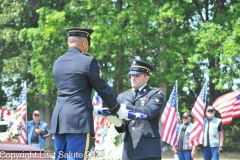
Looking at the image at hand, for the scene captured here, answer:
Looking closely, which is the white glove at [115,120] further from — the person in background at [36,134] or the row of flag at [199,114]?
the person in background at [36,134]

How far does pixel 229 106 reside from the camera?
1449 centimetres

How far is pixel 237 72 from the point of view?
78.1 feet

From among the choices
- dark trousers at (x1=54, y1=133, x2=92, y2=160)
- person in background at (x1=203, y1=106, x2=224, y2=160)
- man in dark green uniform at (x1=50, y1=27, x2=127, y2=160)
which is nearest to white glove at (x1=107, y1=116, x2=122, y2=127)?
man in dark green uniform at (x1=50, y1=27, x2=127, y2=160)

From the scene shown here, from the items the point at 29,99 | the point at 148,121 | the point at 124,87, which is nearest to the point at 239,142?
the point at 124,87

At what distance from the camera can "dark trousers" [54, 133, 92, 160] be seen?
572 cm

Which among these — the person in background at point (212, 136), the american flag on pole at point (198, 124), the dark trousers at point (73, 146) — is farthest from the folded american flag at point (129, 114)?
the american flag on pole at point (198, 124)

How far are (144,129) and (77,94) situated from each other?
134cm

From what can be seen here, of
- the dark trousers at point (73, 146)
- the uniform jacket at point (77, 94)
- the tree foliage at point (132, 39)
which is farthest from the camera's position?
the tree foliage at point (132, 39)

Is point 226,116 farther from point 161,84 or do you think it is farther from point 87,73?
point 161,84

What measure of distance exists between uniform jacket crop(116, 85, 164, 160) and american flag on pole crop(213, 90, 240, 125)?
24.5 ft

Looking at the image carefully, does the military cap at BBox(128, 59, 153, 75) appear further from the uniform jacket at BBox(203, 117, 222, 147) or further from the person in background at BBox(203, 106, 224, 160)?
the uniform jacket at BBox(203, 117, 222, 147)

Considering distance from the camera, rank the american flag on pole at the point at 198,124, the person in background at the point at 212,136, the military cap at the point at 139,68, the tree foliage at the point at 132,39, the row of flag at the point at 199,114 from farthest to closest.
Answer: the tree foliage at the point at 132,39 < the american flag on pole at the point at 198,124 < the person in background at the point at 212,136 < the row of flag at the point at 199,114 < the military cap at the point at 139,68

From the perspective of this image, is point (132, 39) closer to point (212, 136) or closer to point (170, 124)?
point (170, 124)

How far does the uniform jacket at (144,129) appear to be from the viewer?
6867mm
